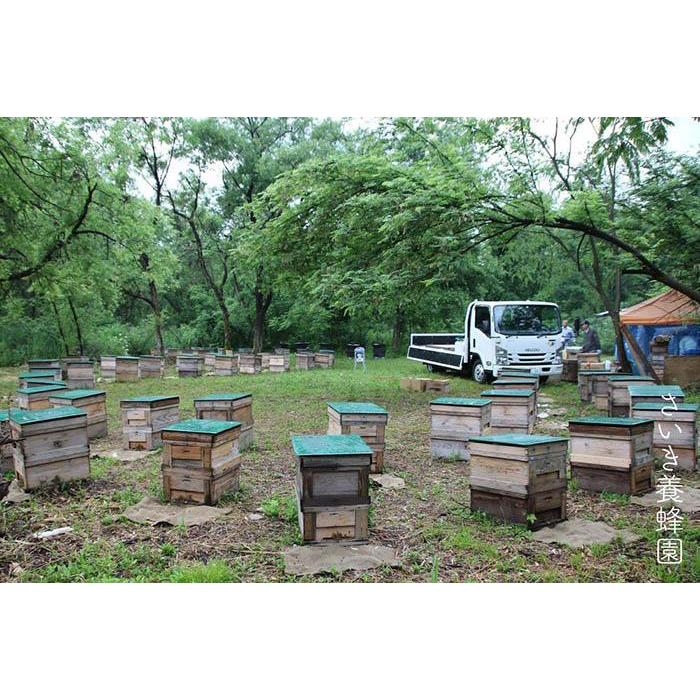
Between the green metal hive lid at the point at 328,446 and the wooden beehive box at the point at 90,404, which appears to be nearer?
the green metal hive lid at the point at 328,446

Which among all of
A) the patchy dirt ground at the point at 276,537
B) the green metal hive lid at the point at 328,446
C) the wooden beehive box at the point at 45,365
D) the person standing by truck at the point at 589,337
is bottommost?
the patchy dirt ground at the point at 276,537

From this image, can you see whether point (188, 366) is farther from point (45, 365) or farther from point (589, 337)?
point (589, 337)

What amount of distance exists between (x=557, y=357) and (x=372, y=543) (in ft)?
24.8

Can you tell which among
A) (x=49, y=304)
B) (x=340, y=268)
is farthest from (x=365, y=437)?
(x=49, y=304)

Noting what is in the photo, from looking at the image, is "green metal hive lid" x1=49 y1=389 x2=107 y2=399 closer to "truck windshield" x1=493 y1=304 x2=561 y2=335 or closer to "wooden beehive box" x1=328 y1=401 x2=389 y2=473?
"wooden beehive box" x1=328 y1=401 x2=389 y2=473

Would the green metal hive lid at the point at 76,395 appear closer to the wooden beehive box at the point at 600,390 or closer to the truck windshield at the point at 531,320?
the wooden beehive box at the point at 600,390

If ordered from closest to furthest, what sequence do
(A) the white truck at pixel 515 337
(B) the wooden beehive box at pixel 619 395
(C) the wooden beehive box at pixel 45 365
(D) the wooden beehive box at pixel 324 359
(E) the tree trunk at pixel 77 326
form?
1. (B) the wooden beehive box at pixel 619 395
2. (C) the wooden beehive box at pixel 45 365
3. (E) the tree trunk at pixel 77 326
4. (A) the white truck at pixel 515 337
5. (D) the wooden beehive box at pixel 324 359

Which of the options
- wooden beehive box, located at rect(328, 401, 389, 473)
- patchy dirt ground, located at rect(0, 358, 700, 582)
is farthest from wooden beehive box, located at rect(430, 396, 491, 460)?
wooden beehive box, located at rect(328, 401, 389, 473)

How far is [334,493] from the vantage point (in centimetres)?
312

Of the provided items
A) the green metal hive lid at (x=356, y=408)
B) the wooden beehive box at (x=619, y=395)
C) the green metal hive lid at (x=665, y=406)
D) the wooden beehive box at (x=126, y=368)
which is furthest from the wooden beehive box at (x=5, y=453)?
the wooden beehive box at (x=619, y=395)

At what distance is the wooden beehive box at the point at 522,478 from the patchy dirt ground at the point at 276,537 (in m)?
0.12

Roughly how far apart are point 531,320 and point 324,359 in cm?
487

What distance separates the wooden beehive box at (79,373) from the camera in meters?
8.31

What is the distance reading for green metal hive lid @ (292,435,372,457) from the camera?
120 inches
